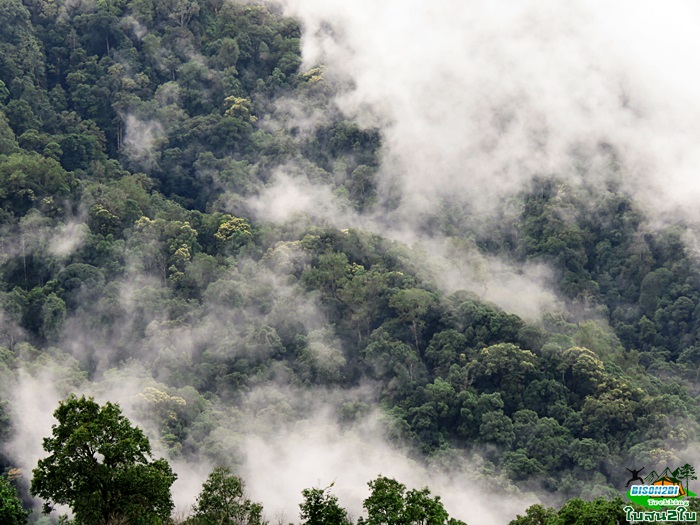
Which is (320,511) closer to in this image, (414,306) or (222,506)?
(222,506)

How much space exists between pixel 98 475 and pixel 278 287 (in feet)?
112

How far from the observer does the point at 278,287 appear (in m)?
64.2

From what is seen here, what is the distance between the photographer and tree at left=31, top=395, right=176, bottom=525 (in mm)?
30438

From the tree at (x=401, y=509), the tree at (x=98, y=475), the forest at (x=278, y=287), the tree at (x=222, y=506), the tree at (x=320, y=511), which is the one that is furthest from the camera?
the forest at (x=278, y=287)

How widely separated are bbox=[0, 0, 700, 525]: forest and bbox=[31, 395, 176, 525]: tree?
12.6m

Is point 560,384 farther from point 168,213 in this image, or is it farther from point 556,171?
point 168,213

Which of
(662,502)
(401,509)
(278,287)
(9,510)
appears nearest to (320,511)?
(401,509)

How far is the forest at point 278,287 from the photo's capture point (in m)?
54.7

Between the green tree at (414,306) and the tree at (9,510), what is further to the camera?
the green tree at (414,306)

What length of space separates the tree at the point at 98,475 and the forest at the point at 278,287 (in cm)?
1261

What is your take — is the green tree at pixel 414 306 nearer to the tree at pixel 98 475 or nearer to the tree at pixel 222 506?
the tree at pixel 222 506

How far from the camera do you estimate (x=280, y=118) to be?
262ft

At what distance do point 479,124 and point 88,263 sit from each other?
97.9 feet

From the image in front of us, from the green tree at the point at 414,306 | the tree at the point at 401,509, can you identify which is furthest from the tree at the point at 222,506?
the green tree at the point at 414,306
